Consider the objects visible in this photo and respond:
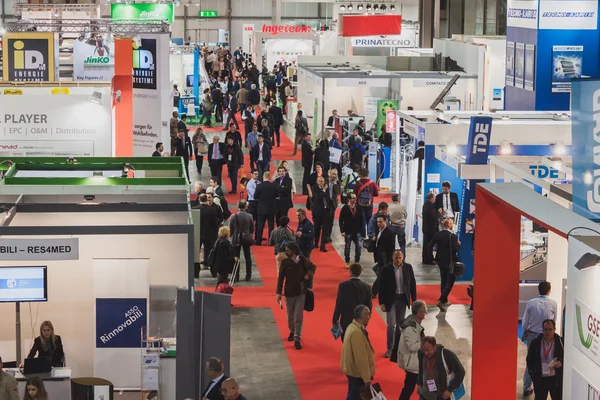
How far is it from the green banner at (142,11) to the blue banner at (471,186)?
13.3m

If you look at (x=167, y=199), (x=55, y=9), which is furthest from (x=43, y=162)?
(x=55, y=9)

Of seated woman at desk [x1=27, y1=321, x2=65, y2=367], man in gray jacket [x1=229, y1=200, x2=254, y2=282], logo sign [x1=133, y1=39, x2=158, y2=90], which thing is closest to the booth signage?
seated woman at desk [x1=27, y1=321, x2=65, y2=367]

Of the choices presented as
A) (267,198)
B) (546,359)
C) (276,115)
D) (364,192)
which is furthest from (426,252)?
(276,115)

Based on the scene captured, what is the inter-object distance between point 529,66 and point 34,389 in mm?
11406

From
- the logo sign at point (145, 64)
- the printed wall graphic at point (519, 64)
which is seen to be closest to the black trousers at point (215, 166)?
the logo sign at point (145, 64)

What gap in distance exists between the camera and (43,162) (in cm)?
1165

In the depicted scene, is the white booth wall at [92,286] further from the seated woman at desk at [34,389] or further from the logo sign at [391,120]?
the logo sign at [391,120]

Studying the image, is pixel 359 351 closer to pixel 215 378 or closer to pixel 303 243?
pixel 215 378

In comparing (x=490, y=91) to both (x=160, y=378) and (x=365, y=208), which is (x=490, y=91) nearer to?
(x=365, y=208)

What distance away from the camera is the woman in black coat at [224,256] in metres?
12.4

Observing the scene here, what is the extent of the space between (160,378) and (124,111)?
9.14 meters

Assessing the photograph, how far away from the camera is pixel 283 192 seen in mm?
15633

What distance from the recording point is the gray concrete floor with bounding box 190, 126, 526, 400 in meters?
10.1

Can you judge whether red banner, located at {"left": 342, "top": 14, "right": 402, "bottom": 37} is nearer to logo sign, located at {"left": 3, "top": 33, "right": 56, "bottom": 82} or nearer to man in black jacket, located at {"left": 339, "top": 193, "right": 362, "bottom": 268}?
logo sign, located at {"left": 3, "top": 33, "right": 56, "bottom": 82}
